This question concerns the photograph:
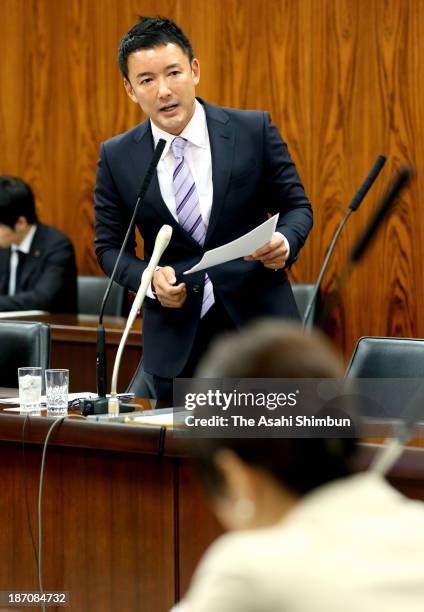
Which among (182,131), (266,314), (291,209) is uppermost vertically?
(182,131)

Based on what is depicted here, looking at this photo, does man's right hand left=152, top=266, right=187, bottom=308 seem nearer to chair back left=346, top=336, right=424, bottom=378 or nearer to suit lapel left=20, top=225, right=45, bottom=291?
chair back left=346, top=336, right=424, bottom=378

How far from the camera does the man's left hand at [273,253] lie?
2549 mm

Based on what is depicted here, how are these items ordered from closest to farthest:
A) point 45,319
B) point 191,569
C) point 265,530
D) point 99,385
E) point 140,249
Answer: point 265,530
point 191,569
point 99,385
point 45,319
point 140,249

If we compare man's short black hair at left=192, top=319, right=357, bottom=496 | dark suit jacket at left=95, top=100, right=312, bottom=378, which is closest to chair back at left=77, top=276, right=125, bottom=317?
dark suit jacket at left=95, top=100, right=312, bottom=378

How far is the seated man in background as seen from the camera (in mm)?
5215

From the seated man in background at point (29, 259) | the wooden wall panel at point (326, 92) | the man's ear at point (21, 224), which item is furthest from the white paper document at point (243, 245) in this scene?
the man's ear at point (21, 224)

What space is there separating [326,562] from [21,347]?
230 cm

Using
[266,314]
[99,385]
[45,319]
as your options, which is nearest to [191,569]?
[99,385]

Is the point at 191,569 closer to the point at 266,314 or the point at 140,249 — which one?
the point at 266,314

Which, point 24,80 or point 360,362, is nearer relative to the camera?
point 360,362

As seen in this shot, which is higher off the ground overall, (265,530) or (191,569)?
(265,530)

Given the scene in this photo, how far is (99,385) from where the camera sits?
266 cm

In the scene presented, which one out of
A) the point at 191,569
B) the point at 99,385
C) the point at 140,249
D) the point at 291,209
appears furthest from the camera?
the point at 140,249

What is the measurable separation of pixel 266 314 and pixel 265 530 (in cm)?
180
